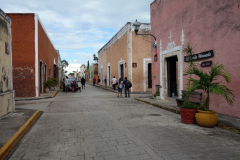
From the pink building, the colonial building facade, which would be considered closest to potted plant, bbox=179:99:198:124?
the pink building

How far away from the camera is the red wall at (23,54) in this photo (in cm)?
1479

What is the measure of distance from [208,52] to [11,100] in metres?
7.99

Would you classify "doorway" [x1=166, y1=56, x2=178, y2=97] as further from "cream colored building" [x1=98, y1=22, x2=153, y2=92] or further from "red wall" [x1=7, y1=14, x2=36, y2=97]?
"red wall" [x1=7, y1=14, x2=36, y2=97]

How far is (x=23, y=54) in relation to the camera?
1488 centimetres

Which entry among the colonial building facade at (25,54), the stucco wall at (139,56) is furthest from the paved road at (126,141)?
the stucco wall at (139,56)

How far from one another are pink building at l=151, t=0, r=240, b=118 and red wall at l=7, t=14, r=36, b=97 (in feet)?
28.7

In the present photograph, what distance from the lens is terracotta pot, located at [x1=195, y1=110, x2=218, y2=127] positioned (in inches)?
242

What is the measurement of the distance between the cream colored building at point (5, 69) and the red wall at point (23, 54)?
6.83 metres

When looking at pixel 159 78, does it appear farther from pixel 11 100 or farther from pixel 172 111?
pixel 11 100

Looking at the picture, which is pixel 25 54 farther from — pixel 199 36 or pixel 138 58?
pixel 199 36

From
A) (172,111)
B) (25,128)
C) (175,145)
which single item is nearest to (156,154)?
(175,145)

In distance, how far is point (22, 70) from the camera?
48.8ft

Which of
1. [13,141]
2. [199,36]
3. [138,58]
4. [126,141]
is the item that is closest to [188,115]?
[126,141]

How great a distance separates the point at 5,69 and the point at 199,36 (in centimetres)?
780
